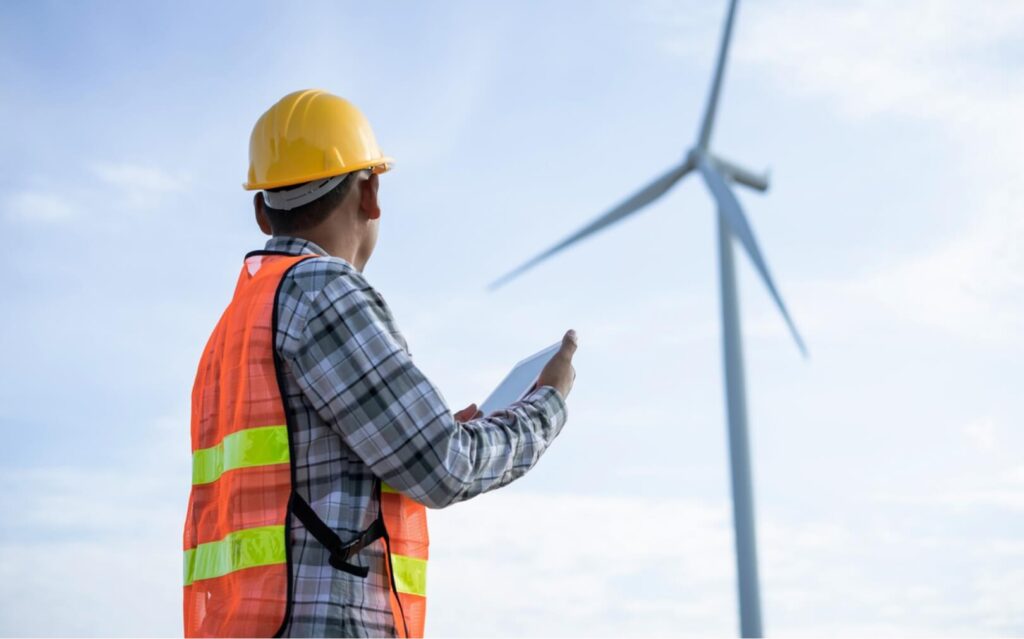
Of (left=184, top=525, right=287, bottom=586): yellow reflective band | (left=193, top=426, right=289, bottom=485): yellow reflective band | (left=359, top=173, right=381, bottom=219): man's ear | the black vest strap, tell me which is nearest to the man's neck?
(left=359, top=173, right=381, bottom=219): man's ear

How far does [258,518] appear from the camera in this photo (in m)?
4.16

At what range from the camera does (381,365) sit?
419 cm

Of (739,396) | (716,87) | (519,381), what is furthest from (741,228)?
(519,381)

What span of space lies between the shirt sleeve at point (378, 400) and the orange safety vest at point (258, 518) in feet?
0.52

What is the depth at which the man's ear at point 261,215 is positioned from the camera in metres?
5.05

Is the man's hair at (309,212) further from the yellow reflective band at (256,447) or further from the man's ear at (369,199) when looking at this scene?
the yellow reflective band at (256,447)

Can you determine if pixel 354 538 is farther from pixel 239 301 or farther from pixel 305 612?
pixel 239 301

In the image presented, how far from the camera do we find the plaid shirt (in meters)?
4.11

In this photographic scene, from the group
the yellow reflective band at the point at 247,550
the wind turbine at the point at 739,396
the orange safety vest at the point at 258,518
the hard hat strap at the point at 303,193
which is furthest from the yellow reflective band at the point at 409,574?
the wind turbine at the point at 739,396

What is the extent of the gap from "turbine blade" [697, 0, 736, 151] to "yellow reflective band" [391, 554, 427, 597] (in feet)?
68.6

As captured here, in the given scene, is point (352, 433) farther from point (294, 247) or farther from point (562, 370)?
point (562, 370)

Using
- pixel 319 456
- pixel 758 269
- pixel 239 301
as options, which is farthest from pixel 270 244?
pixel 758 269

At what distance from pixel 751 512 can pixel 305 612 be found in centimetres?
1721

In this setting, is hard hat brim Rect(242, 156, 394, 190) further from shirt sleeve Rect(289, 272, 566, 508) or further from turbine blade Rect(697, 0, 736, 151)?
turbine blade Rect(697, 0, 736, 151)
